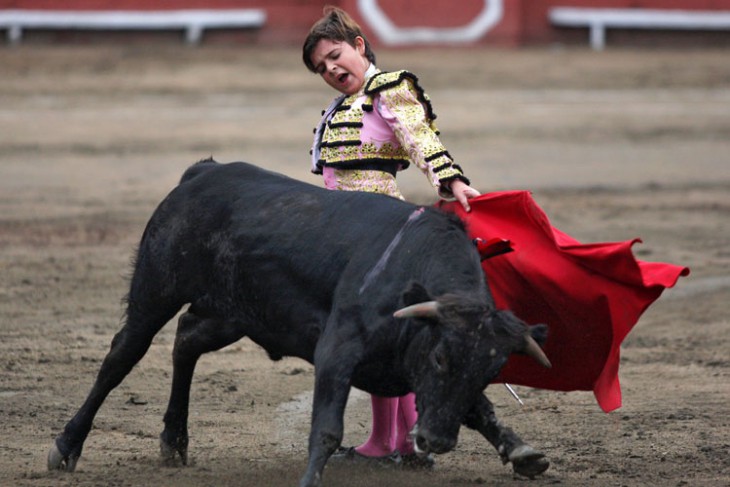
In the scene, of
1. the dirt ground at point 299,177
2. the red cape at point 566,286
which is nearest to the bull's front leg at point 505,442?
the dirt ground at point 299,177

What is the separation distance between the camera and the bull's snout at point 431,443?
3.09 metres

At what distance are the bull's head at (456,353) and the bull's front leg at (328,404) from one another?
8.1 inches

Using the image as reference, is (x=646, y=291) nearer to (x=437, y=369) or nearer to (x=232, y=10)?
(x=437, y=369)

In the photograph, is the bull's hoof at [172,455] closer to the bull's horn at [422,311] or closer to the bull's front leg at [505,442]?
the bull's front leg at [505,442]

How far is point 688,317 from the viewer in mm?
5918

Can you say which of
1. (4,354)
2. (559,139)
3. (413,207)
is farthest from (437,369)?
(559,139)

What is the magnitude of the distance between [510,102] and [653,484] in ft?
30.2

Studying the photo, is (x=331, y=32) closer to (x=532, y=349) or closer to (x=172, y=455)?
(x=532, y=349)

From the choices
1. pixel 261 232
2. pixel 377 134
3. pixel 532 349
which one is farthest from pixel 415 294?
pixel 377 134

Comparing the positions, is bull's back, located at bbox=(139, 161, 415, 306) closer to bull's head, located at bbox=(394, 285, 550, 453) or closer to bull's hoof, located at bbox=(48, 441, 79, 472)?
bull's head, located at bbox=(394, 285, 550, 453)

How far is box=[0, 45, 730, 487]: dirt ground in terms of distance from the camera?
3.99 meters

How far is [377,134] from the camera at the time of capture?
3863mm

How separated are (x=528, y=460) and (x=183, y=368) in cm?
102

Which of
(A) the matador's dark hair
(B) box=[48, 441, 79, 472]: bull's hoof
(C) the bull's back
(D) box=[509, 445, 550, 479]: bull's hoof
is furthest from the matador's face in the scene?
(B) box=[48, 441, 79, 472]: bull's hoof
